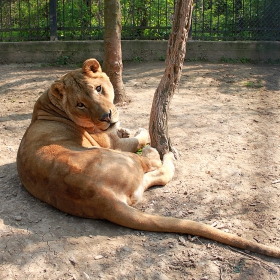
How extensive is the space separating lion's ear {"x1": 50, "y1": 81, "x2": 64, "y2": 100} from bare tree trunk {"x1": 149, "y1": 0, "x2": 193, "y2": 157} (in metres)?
1.29

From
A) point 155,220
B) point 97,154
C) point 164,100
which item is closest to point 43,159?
point 97,154

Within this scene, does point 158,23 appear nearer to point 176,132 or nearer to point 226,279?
point 176,132

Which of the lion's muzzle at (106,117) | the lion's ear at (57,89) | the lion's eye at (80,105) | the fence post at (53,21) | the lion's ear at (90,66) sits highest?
the fence post at (53,21)

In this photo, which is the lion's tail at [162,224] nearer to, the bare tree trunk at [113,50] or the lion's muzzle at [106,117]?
the lion's muzzle at [106,117]

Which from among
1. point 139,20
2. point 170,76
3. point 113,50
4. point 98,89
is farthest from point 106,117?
point 139,20

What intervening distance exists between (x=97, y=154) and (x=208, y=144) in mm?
2199

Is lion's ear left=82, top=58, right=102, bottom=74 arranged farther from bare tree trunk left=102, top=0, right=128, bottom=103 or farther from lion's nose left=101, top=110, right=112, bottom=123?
bare tree trunk left=102, top=0, right=128, bottom=103

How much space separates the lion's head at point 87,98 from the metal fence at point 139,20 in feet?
23.5

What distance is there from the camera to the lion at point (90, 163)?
447cm

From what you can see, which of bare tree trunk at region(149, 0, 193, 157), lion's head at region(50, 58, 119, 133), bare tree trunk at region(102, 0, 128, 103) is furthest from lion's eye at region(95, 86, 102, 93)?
bare tree trunk at region(102, 0, 128, 103)

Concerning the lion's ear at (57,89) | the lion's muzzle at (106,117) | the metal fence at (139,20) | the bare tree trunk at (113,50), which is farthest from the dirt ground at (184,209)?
the metal fence at (139,20)

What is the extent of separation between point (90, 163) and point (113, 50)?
419 cm

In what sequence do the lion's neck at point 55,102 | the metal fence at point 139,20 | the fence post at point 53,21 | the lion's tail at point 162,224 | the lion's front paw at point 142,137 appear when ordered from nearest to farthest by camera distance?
1. the lion's tail at point 162,224
2. the lion's neck at point 55,102
3. the lion's front paw at point 142,137
4. the metal fence at point 139,20
5. the fence post at point 53,21

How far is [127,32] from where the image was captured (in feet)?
Answer: 41.5
